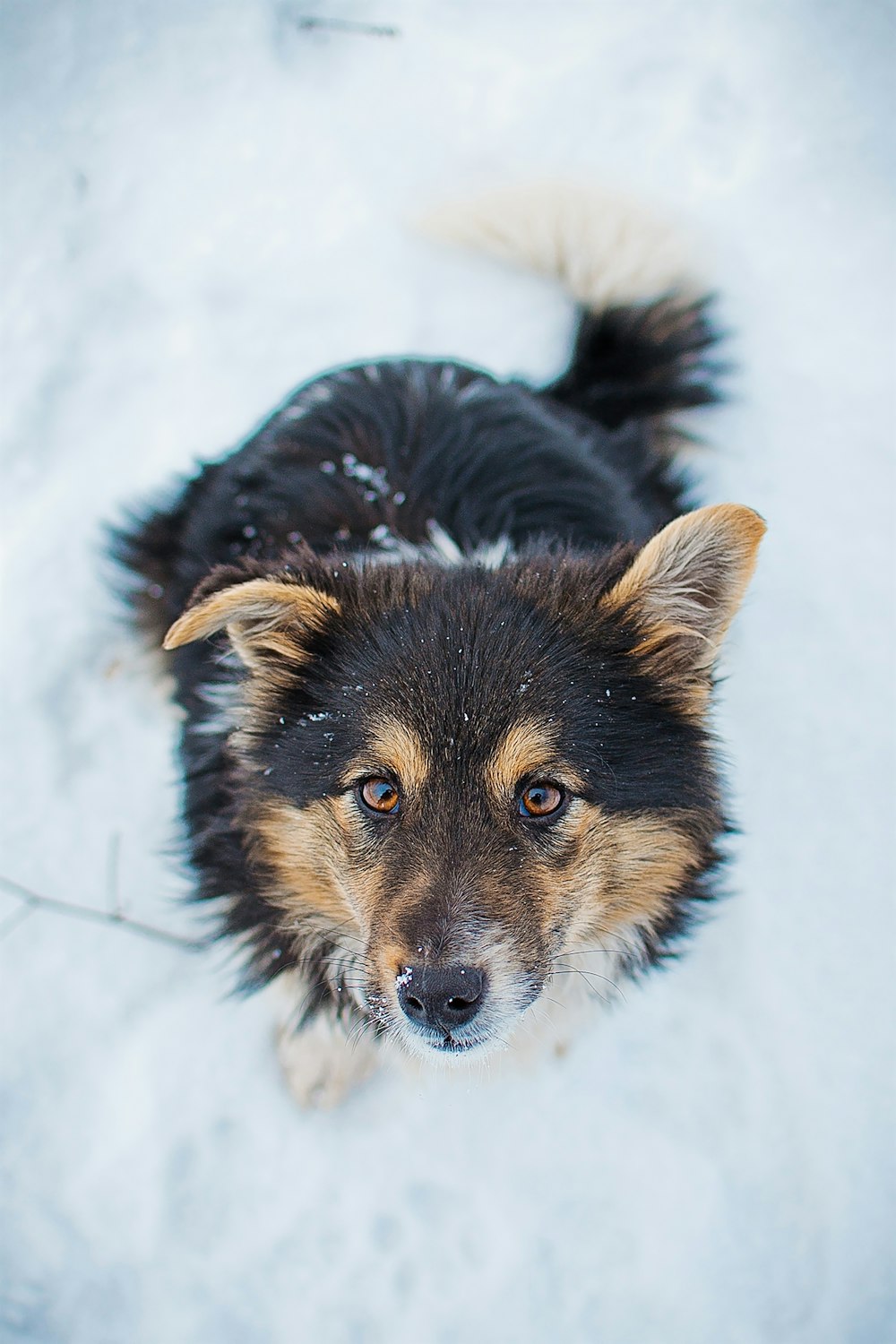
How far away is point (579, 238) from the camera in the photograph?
159 inches

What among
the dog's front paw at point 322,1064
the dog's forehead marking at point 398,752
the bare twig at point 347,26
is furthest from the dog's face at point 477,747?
the bare twig at point 347,26

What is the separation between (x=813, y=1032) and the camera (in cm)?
300

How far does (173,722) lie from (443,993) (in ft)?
6.40

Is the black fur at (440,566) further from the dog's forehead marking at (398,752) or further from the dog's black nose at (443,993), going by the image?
the dog's black nose at (443,993)

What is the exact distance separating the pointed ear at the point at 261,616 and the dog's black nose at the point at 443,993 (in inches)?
30.5

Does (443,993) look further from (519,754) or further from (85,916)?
(85,916)

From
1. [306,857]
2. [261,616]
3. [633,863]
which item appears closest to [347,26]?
[261,616]

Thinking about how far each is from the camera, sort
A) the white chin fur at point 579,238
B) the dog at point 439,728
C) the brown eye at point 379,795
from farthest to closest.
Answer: the white chin fur at point 579,238 → the brown eye at point 379,795 → the dog at point 439,728

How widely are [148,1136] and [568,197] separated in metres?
4.01

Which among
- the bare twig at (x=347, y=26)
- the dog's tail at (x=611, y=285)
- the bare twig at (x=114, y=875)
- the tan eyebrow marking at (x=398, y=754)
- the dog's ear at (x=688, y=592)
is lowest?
the bare twig at (x=114, y=875)

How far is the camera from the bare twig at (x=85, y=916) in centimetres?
312

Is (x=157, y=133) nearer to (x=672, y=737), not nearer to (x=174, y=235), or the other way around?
(x=174, y=235)

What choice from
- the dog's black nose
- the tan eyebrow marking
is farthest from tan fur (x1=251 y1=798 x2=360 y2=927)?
the dog's black nose

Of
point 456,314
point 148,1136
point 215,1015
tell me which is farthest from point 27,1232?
point 456,314
